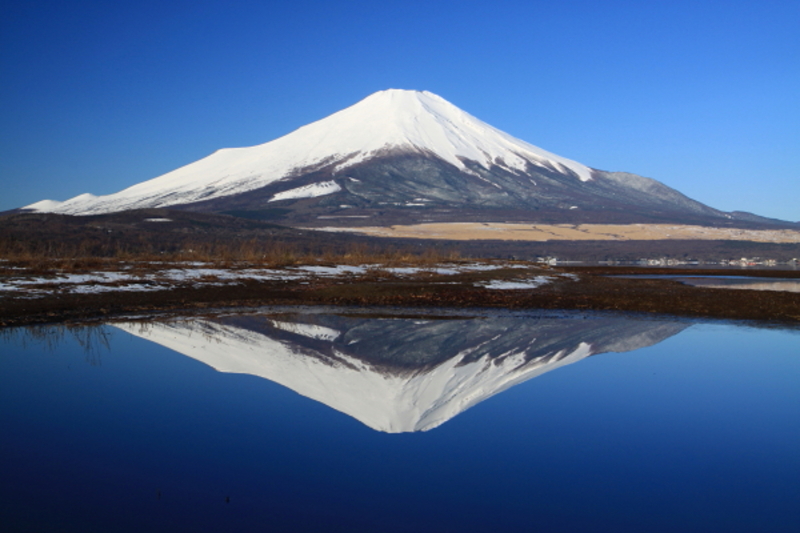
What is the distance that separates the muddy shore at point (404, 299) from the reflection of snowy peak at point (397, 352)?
3090mm

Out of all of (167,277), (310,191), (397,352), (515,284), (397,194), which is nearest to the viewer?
→ (397,352)

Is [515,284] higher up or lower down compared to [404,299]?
higher up

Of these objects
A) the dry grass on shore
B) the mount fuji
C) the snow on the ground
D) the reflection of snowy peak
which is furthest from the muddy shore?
the mount fuji

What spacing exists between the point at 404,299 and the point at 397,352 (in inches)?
430

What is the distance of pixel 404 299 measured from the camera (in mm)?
24297

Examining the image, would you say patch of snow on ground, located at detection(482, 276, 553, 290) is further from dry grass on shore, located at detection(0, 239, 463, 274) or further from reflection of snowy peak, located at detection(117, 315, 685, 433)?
dry grass on shore, located at detection(0, 239, 463, 274)

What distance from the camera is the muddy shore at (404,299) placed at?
18.6 metres

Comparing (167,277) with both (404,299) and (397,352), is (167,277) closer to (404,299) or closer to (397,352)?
(404,299)

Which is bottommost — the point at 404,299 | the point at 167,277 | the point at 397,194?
the point at 404,299

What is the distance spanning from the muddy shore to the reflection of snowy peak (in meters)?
3.09

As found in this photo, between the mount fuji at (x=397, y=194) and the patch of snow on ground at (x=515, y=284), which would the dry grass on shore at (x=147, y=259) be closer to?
the patch of snow on ground at (x=515, y=284)

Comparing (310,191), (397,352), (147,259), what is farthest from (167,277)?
(310,191)

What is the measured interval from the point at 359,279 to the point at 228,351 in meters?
18.4

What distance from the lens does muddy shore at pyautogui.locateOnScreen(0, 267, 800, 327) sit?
733 inches
